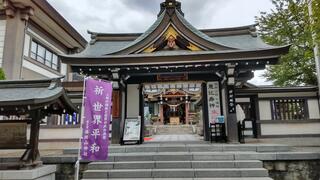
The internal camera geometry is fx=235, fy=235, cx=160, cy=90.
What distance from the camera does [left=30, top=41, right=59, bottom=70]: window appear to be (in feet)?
50.8

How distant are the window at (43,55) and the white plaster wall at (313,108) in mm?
16934

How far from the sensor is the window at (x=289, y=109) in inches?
509

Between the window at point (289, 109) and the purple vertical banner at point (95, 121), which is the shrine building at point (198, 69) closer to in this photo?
the window at point (289, 109)

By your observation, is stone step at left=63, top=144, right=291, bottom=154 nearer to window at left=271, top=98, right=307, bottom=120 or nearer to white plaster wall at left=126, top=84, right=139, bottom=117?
white plaster wall at left=126, top=84, right=139, bottom=117

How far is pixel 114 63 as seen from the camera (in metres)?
9.97

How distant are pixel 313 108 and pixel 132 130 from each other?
988 cm

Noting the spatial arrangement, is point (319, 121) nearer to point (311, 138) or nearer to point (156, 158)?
point (311, 138)

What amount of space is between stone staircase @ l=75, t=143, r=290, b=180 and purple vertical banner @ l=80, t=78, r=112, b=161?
1.37 meters

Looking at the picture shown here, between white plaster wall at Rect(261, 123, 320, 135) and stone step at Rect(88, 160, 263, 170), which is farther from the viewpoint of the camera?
white plaster wall at Rect(261, 123, 320, 135)

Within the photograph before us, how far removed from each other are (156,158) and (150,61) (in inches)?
159

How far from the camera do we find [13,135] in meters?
6.55

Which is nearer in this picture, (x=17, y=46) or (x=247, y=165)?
(x=247, y=165)

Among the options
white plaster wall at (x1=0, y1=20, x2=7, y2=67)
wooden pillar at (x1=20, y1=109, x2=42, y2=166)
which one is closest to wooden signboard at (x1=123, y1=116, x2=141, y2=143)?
wooden pillar at (x1=20, y1=109, x2=42, y2=166)

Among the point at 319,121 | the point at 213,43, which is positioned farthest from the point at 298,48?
the point at 213,43
